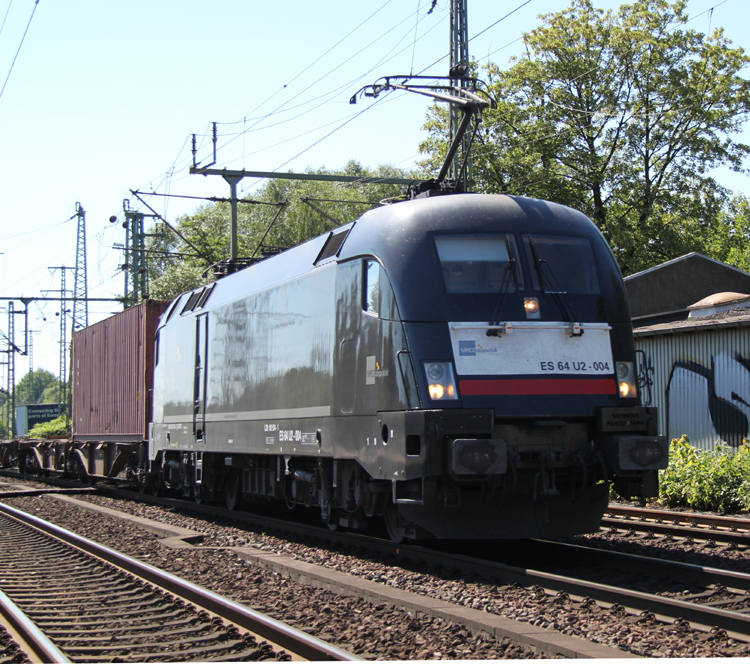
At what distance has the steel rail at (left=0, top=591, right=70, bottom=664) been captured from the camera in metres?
5.50

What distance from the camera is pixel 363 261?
29.2 feet

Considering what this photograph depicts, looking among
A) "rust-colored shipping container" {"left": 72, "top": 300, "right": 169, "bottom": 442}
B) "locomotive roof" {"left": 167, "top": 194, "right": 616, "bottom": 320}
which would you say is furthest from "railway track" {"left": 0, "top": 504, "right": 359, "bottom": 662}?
"rust-colored shipping container" {"left": 72, "top": 300, "right": 169, "bottom": 442}

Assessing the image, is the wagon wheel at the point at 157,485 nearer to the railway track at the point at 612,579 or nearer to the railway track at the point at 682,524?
the railway track at the point at 612,579

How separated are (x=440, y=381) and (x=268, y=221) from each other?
151 feet

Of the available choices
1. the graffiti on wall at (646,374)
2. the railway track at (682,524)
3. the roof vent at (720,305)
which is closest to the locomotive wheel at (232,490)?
the railway track at (682,524)

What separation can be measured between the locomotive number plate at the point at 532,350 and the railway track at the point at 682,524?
8.55 ft

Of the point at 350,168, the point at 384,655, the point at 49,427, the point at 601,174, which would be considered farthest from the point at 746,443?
the point at 350,168

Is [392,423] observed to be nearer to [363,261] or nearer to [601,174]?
[363,261]

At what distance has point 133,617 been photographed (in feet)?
22.1

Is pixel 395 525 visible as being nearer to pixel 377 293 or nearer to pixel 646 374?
pixel 377 293

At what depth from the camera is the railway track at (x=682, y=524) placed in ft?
31.7

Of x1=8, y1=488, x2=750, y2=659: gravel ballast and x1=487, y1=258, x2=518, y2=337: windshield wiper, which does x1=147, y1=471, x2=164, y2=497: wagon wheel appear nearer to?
x1=8, y1=488, x2=750, y2=659: gravel ballast

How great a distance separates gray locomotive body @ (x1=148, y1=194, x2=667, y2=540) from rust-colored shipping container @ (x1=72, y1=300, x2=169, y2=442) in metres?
9.06

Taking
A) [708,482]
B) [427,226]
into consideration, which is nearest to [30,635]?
[427,226]
